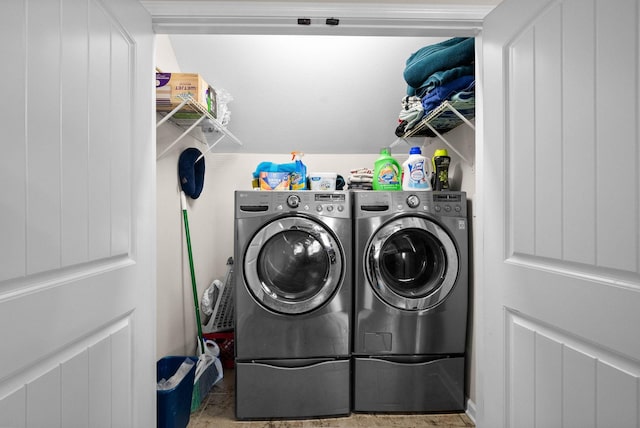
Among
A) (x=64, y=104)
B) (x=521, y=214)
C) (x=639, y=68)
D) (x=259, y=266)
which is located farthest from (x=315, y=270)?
(x=639, y=68)

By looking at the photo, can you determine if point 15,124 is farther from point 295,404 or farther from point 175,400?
point 295,404

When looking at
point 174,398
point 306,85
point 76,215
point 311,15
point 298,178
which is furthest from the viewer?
point 306,85

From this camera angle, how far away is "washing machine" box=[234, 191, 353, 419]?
1.81 metres

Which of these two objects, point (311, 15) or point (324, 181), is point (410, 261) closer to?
point (324, 181)

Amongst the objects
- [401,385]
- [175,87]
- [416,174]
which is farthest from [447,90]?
[401,385]

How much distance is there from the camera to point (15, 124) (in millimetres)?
643

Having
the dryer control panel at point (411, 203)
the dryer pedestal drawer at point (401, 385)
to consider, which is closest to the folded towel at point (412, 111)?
Answer: the dryer control panel at point (411, 203)

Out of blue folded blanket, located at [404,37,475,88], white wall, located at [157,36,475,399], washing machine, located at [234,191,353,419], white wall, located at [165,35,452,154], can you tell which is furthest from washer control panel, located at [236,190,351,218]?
white wall, located at [165,35,452,154]

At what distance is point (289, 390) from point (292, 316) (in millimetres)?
384

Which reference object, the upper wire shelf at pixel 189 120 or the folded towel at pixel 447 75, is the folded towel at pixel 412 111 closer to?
the folded towel at pixel 447 75

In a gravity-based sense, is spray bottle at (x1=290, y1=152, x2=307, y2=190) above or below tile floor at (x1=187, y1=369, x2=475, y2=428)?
above

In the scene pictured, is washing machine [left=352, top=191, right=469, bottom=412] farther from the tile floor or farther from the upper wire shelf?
the upper wire shelf

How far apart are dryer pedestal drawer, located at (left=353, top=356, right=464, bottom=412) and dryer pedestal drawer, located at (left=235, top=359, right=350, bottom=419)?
0.37 ft

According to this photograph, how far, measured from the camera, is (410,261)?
195 centimetres
